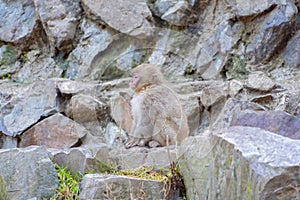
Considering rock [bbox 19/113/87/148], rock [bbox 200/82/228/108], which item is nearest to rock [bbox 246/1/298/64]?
rock [bbox 200/82/228/108]

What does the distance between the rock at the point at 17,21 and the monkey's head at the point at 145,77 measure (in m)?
2.59

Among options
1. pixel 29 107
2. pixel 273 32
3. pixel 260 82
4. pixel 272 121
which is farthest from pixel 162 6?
pixel 272 121

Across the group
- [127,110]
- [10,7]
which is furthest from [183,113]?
[10,7]

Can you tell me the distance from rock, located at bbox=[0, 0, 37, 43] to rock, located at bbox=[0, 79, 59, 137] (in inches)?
39.0

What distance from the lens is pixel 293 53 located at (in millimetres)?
5984

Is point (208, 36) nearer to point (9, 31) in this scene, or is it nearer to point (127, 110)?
point (127, 110)

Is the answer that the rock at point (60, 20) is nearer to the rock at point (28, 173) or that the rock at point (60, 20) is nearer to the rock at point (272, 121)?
the rock at point (28, 173)

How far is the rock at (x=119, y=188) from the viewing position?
3.57 metres

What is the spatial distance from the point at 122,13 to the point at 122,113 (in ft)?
6.15

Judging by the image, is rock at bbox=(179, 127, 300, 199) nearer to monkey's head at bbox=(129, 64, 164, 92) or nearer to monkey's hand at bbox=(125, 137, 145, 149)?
monkey's hand at bbox=(125, 137, 145, 149)

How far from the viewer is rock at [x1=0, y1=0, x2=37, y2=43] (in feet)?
22.5

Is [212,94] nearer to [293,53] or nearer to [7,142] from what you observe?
[293,53]

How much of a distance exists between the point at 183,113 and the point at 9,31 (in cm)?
331

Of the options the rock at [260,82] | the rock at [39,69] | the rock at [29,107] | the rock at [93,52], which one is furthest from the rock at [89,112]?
the rock at [260,82]
